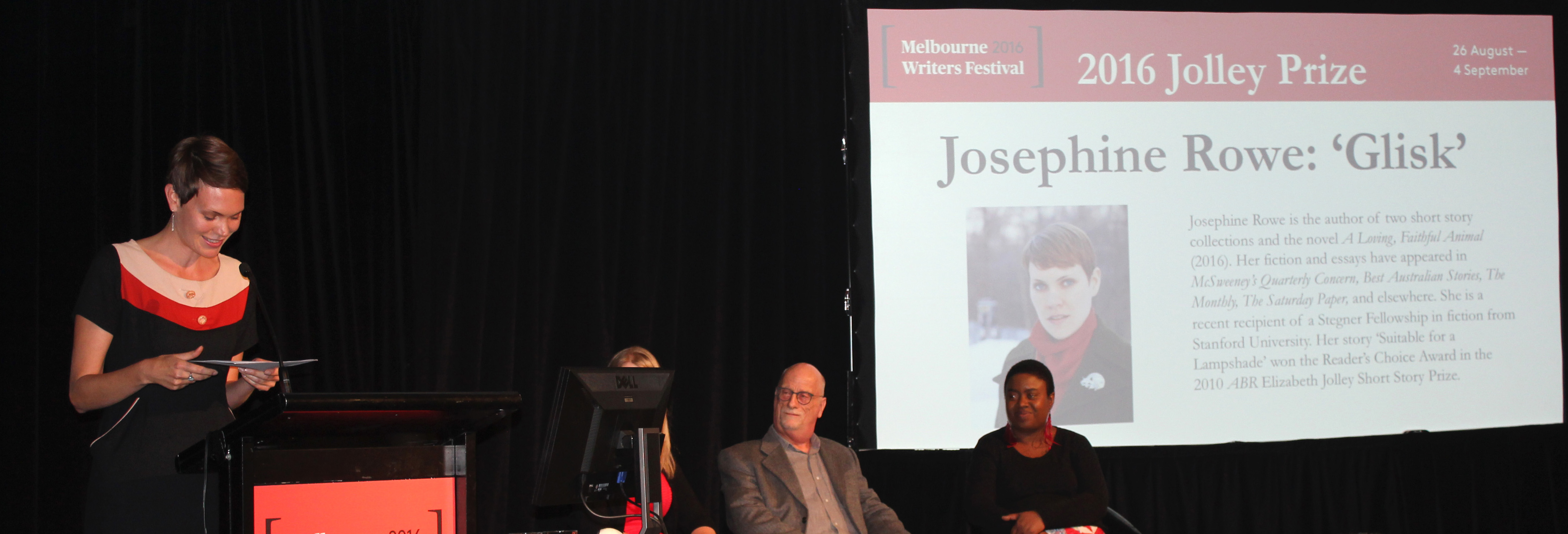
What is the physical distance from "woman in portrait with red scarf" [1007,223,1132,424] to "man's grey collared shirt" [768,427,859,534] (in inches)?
41.7

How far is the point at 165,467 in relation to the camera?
191cm

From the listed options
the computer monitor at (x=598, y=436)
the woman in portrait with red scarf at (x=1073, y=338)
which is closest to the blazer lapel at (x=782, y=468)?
the woman in portrait with red scarf at (x=1073, y=338)

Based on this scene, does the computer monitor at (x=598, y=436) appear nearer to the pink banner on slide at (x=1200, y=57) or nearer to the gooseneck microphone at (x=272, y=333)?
the gooseneck microphone at (x=272, y=333)

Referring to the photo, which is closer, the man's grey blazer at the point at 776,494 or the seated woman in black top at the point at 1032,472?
the man's grey blazer at the point at 776,494

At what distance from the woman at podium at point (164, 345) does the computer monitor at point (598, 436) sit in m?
0.56

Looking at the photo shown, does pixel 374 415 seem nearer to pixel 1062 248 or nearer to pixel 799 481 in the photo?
pixel 799 481

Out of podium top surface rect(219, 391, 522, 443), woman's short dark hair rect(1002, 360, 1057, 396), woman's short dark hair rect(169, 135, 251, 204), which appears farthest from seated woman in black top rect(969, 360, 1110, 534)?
woman's short dark hair rect(169, 135, 251, 204)

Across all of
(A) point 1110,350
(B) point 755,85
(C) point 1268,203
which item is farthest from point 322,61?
(C) point 1268,203

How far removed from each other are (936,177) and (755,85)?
788mm

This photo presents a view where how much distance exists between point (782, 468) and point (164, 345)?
1781 mm

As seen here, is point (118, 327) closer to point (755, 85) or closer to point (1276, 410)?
point (755, 85)

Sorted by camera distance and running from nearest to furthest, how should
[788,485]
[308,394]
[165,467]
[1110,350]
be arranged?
[308,394]
[165,467]
[788,485]
[1110,350]

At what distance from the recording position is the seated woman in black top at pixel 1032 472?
11.0 ft

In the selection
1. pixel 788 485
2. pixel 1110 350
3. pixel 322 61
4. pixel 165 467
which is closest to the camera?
pixel 165 467
